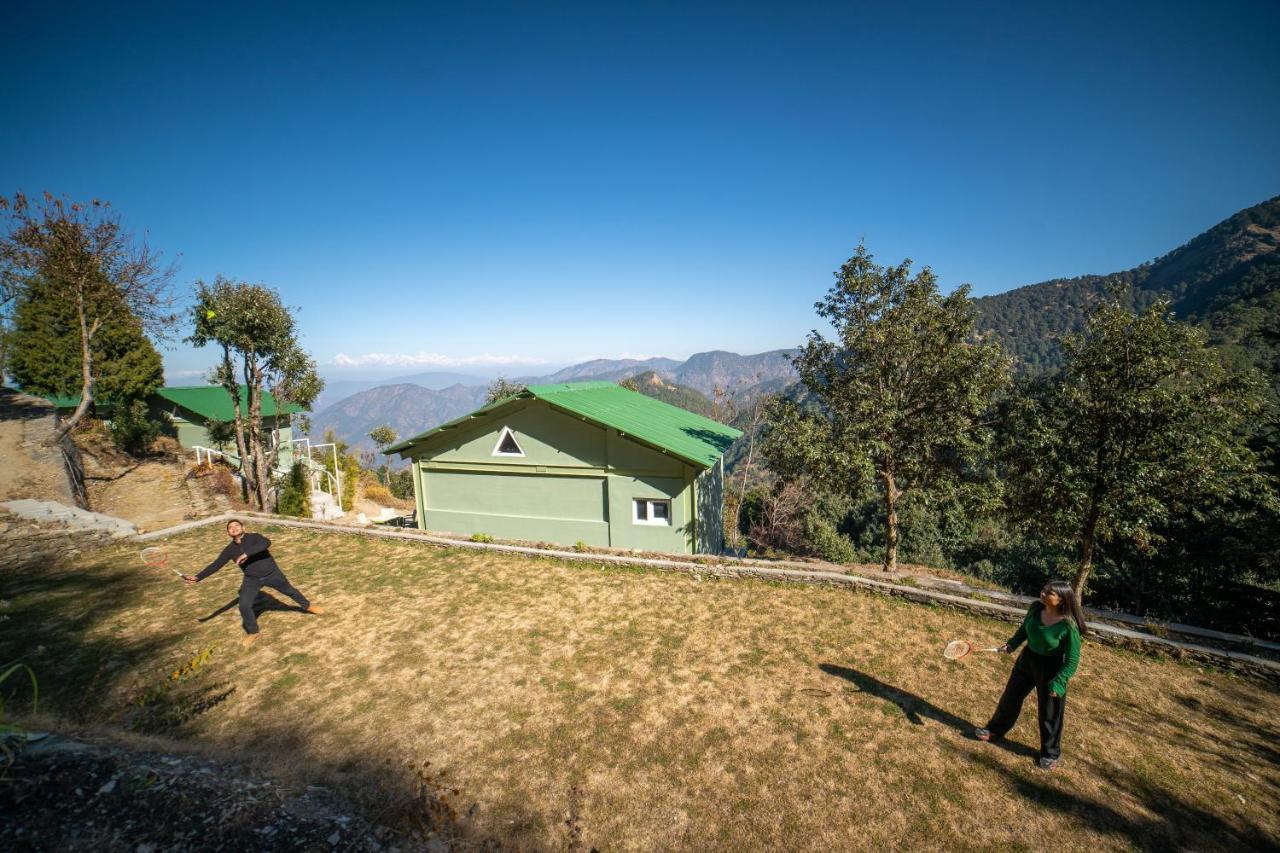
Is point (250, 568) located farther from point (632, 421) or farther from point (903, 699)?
point (903, 699)

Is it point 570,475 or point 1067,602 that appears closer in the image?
point 1067,602

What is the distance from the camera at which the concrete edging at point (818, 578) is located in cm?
800

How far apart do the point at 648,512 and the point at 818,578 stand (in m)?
5.98

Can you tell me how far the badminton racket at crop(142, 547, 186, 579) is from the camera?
1252 centimetres

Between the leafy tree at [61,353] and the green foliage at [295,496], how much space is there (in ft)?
37.5

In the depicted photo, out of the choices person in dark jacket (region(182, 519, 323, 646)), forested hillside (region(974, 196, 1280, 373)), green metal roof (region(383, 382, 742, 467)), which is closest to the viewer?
person in dark jacket (region(182, 519, 323, 646))

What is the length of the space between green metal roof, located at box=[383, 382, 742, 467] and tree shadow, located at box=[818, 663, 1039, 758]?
7390 mm

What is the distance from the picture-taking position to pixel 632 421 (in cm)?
1655

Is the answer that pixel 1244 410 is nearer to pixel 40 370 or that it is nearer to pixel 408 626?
pixel 408 626

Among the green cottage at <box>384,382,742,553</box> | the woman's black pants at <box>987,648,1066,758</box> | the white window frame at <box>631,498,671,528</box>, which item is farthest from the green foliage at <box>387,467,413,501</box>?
the woman's black pants at <box>987,648,1066,758</box>

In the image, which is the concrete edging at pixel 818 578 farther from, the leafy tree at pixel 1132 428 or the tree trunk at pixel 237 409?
the tree trunk at pixel 237 409

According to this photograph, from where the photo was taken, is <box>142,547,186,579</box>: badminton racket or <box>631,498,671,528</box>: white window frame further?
<box>631,498,671,528</box>: white window frame

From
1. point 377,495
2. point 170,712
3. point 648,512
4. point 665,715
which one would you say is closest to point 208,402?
point 377,495

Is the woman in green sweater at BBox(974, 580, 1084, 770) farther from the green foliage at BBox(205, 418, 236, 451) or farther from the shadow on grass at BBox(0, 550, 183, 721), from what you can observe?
the green foliage at BBox(205, 418, 236, 451)
